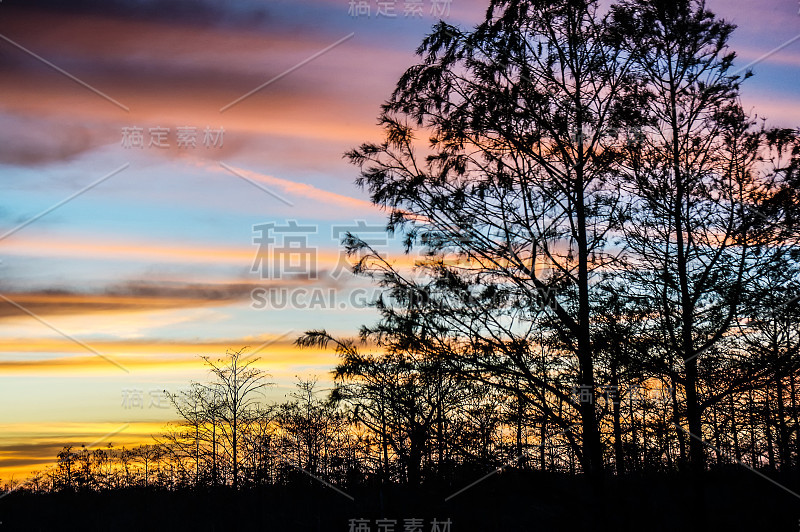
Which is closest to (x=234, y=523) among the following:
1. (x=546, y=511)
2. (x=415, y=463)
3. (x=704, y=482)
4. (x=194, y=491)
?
(x=194, y=491)

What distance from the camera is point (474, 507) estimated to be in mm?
16594

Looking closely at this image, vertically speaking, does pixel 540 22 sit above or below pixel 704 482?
above

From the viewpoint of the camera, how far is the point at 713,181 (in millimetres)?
11531

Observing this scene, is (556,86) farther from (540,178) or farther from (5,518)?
(5,518)

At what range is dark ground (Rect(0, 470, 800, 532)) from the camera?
925cm

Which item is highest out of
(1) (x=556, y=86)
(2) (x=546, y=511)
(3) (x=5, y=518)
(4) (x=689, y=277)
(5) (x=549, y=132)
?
(1) (x=556, y=86)

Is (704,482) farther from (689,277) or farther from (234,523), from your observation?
(234,523)

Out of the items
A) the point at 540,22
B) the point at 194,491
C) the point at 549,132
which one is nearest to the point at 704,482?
the point at 549,132

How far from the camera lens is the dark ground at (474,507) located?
364 inches

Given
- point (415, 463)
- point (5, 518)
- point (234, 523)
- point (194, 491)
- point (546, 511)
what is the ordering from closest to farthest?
point (415, 463) → point (546, 511) → point (234, 523) → point (194, 491) → point (5, 518)

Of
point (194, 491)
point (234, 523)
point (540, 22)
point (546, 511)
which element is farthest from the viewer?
point (194, 491)

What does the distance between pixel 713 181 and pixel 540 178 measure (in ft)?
10.1

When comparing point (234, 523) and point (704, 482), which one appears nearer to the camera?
point (704, 482)

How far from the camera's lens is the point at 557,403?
441 inches
